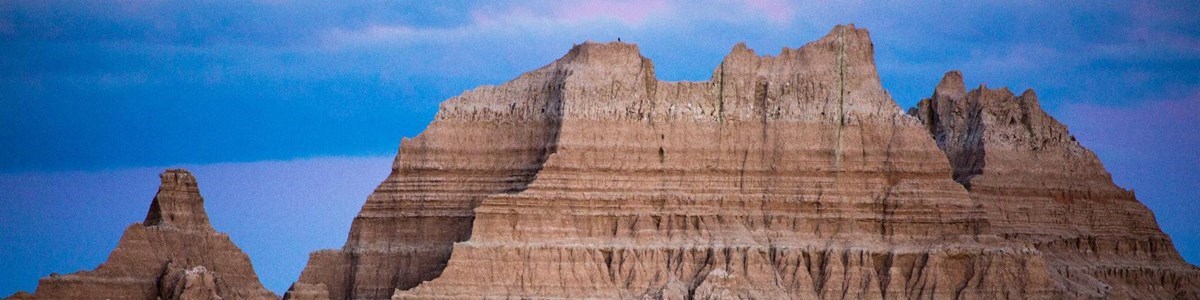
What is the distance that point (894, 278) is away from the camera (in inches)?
4365

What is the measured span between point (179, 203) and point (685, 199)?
16.5 metres

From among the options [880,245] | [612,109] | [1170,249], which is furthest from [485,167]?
[1170,249]

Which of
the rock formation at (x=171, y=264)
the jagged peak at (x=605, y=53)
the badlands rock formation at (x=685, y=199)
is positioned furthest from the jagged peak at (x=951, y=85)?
the rock formation at (x=171, y=264)

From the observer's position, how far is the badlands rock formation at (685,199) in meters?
110

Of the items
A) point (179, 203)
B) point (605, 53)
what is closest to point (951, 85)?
point (605, 53)

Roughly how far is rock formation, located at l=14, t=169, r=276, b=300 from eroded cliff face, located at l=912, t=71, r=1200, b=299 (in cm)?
2567

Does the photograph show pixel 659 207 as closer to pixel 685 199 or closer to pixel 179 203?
pixel 685 199

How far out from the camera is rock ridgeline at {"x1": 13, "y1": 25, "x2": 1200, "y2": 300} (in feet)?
362

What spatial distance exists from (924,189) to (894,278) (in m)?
4.18

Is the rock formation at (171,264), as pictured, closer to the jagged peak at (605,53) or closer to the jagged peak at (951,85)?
the jagged peak at (605,53)

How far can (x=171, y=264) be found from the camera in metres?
112

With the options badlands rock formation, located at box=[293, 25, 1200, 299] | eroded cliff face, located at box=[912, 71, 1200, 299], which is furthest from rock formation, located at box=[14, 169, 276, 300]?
eroded cliff face, located at box=[912, 71, 1200, 299]

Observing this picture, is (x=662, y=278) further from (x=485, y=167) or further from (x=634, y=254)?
Result: (x=485, y=167)

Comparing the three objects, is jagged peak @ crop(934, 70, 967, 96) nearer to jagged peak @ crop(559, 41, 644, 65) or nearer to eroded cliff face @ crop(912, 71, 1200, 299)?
eroded cliff face @ crop(912, 71, 1200, 299)
